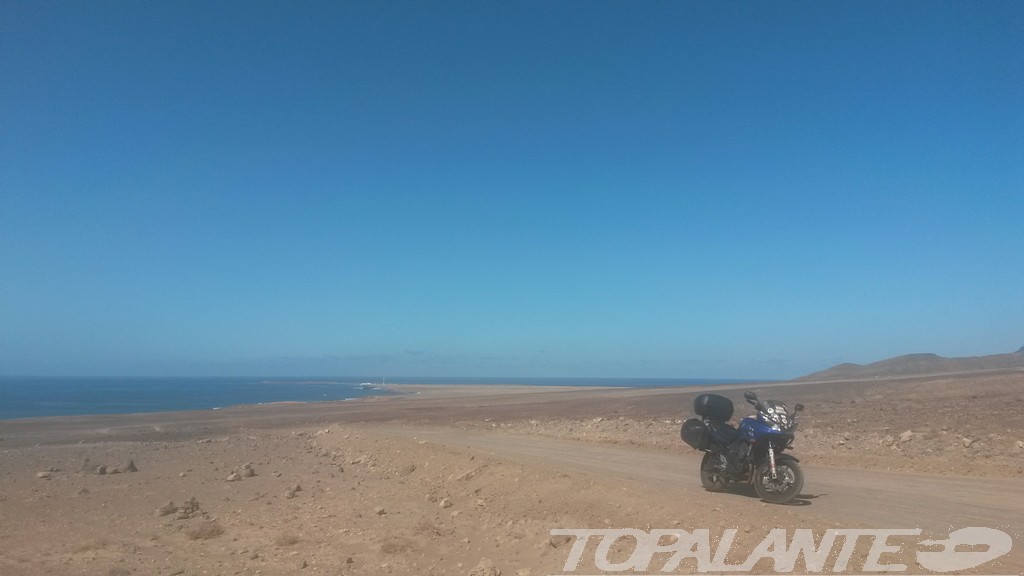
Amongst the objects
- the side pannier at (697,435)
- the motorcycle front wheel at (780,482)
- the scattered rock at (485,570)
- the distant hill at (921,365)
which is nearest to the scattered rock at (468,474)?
the side pannier at (697,435)

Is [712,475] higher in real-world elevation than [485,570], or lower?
higher

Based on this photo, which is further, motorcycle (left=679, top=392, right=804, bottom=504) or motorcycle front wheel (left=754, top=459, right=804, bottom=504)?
motorcycle (left=679, top=392, right=804, bottom=504)

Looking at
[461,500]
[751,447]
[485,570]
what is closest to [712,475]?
[751,447]

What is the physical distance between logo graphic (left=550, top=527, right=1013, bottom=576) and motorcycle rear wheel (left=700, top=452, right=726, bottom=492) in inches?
120

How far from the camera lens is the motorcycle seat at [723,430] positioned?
11882mm

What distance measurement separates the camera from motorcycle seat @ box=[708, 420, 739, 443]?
39.0 ft

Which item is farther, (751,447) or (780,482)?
(751,447)

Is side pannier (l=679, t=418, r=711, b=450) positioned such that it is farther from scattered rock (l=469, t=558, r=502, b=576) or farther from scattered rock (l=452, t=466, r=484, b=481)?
scattered rock (l=452, t=466, r=484, b=481)

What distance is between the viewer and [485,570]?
28.3 feet

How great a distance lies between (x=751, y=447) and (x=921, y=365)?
111838mm

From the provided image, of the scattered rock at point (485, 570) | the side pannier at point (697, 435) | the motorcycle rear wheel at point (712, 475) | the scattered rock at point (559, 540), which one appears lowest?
the scattered rock at point (485, 570)

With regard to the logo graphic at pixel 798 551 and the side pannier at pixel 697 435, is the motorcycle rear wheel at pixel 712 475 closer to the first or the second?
the side pannier at pixel 697 435

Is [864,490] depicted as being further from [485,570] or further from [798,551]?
[485,570]

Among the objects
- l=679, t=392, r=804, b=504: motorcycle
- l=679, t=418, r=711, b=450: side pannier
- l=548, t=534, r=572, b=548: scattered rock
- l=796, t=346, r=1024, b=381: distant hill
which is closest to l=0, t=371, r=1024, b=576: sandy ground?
l=548, t=534, r=572, b=548: scattered rock
